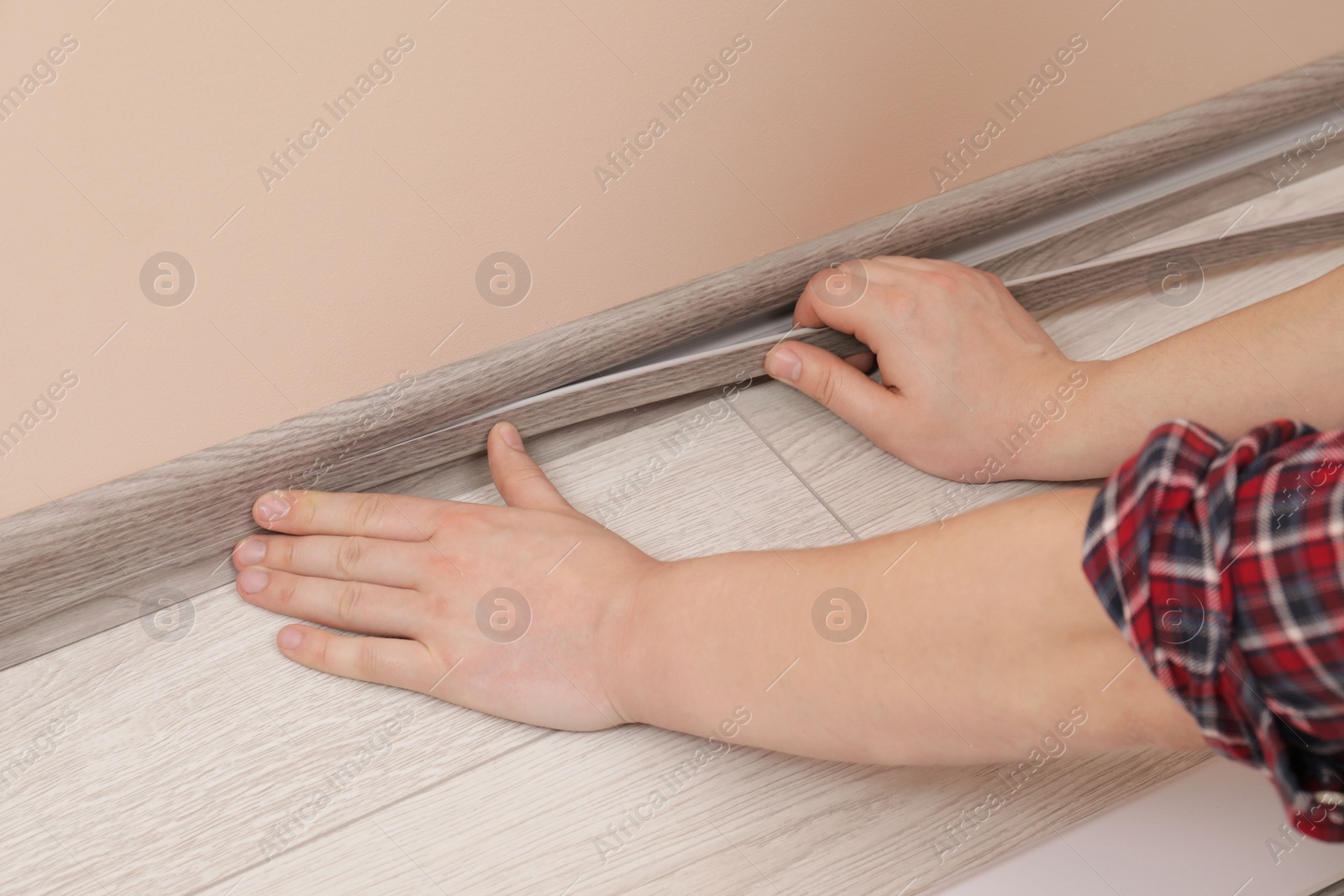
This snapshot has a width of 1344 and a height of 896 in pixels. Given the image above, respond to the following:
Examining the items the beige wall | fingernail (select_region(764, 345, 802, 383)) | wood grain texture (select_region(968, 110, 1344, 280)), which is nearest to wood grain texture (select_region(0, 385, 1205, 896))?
the beige wall

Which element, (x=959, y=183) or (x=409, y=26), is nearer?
(x=409, y=26)

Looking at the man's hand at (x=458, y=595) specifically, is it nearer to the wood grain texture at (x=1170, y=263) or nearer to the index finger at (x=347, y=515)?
the index finger at (x=347, y=515)

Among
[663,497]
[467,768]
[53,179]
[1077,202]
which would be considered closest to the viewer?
[53,179]

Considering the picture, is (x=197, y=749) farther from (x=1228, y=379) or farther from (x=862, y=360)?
(x=1228, y=379)

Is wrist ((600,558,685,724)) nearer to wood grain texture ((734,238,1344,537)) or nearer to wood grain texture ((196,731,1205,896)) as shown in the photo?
wood grain texture ((196,731,1205,896))

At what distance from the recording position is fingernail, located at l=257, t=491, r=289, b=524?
0.59 meters

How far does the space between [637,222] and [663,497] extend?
18 centimetres

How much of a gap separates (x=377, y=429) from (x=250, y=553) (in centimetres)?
10

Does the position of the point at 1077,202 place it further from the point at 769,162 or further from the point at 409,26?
the point at 409,26

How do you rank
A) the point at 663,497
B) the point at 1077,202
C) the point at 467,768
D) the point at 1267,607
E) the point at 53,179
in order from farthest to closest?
1. the point at 1077,202
2. the point at 663,497
3. the point at 467,768
4. the point at 53,179
5. the point at 1267,607

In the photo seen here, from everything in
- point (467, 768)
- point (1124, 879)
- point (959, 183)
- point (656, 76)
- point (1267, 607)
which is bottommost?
point (1124, 879)

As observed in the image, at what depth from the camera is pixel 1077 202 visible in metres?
0.77

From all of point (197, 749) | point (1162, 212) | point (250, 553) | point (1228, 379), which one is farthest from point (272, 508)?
point (1162, 212)

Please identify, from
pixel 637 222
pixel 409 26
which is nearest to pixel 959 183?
pixel 637 222
